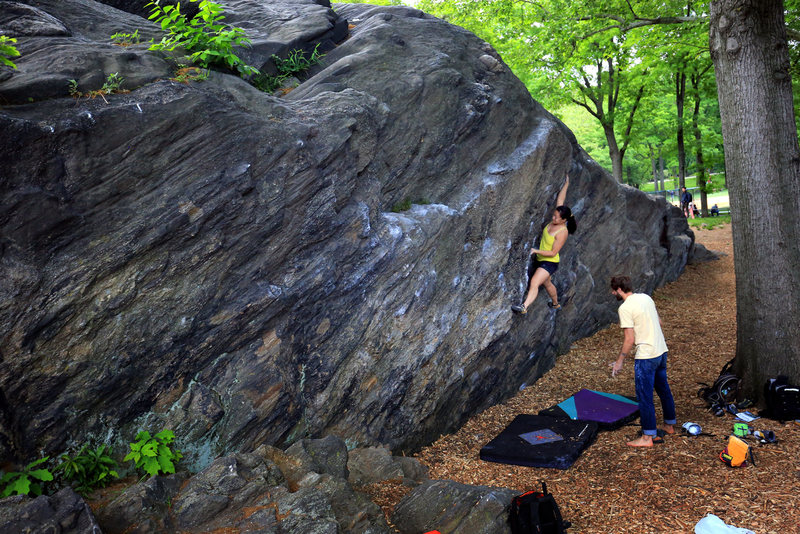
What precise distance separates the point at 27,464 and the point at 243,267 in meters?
2.52

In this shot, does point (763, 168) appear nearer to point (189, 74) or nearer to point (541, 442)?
point (541, 442)

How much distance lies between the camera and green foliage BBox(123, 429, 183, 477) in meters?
4.77

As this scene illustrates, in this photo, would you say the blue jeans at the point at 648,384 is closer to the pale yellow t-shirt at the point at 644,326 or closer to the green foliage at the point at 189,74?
the pale yellow t-shirt at the point at 644,326

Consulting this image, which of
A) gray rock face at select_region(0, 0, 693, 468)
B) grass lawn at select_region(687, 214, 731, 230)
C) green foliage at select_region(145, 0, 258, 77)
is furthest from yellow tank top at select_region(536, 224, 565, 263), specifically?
grass lawn at select_region(687, 214, 731, 230)

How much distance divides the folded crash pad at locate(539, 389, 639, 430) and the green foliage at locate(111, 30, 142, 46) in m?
7.30

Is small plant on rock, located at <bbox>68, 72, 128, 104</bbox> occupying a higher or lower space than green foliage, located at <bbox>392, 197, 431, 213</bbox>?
higher

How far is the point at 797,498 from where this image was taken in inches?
190

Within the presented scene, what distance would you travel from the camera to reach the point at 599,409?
752 cm

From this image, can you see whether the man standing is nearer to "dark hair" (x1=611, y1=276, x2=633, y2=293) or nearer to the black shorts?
"dark hair" (x1=611, y1=276, x2=633, y2=293)

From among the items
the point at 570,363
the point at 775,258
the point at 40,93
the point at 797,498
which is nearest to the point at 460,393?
the point at 570,363

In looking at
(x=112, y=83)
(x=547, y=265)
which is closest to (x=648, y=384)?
(x=547, y=265)

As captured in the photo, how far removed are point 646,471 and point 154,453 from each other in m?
4.84

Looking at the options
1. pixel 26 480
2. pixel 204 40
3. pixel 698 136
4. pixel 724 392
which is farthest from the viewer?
pixel 698 136

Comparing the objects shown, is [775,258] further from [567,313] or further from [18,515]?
[18,515]
